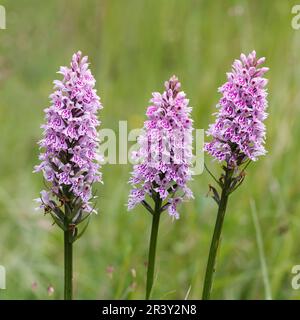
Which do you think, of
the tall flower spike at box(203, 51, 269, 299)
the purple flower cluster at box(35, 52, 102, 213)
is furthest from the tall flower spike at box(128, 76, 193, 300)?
the purple flower cluster at box(35, 52, 102, 213)

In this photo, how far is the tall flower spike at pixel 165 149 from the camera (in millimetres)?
3482

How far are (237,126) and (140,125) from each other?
5.22 meters

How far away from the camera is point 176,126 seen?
3535mm

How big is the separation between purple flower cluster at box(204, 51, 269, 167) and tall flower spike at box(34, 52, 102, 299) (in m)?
0.63

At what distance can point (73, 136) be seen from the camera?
11.2 ft

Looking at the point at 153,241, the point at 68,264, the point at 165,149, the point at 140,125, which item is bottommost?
the point at 68,264

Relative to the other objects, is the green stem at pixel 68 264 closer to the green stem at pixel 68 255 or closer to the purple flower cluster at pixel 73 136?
the green stem at pixel 68 255

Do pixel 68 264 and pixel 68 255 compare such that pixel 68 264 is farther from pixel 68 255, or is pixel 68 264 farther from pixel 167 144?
pixel 167 144

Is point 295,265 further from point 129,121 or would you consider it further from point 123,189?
point 129,121

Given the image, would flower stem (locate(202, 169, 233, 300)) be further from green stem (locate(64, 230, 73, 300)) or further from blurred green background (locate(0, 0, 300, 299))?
blurred green background (locate(0, 0, 300, 299))

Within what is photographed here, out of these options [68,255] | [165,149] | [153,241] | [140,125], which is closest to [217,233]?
[153,241]

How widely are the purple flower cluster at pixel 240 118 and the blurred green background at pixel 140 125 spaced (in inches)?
79.5

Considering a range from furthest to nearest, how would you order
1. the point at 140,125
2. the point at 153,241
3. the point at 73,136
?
the point at 140,125 → the point at 153,241 → the point at 73,136
